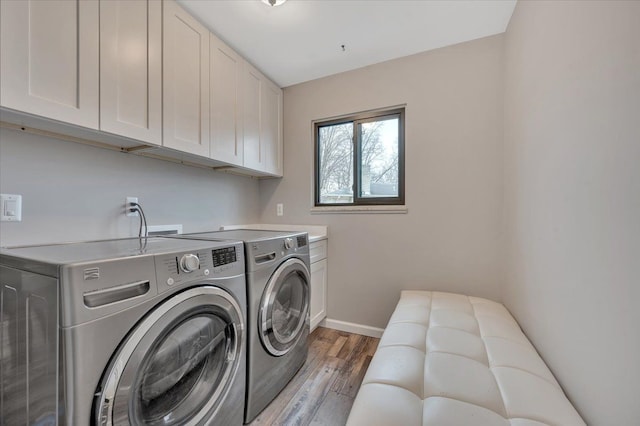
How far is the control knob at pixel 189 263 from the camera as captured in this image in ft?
3.03

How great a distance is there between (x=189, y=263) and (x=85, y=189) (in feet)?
3.06

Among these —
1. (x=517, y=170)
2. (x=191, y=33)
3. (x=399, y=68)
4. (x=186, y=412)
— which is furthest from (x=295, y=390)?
(x=399, y=68)

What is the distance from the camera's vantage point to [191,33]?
158 cm

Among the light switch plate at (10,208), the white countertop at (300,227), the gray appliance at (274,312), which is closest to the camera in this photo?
the light switch plate at (10,208)

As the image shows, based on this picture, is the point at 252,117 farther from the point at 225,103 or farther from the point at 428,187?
the point at 428,187

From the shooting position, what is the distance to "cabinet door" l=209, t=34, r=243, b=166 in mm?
1740

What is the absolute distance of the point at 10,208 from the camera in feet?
3.62

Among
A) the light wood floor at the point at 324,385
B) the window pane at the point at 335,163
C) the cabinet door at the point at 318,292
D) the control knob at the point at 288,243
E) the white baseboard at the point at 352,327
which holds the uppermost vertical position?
the window pane at the point at 335,163

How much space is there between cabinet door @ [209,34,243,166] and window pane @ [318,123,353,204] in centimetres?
84

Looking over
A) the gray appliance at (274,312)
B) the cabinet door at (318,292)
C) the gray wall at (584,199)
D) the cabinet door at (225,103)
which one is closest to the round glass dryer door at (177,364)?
the gray appliance at (274,312)

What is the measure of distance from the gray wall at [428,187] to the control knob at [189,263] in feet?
4.91

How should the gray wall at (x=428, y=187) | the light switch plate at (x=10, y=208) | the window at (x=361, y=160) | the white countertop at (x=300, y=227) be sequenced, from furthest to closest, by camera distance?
the white countertop at (x=300, y=227), the window at (x=361, y=160), the gray wall at (x=428, y=187), the light switch plate at (x=10, y=208)

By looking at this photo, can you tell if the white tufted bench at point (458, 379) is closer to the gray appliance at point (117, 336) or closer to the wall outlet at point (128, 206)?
the gray appliance at point (117, 336)

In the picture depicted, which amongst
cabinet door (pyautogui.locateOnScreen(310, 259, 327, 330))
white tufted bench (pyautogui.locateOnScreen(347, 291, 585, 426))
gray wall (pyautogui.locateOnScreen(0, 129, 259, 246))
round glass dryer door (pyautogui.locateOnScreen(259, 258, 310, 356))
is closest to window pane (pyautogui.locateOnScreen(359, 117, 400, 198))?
cabinet door (pyautogui.locateOnScreen(310, 259, 327, 330))
